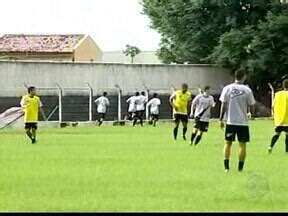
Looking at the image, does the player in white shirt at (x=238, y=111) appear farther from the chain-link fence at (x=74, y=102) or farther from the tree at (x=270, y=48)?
the tree at (x=270, y=48)

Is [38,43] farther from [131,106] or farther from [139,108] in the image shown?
[139,108]

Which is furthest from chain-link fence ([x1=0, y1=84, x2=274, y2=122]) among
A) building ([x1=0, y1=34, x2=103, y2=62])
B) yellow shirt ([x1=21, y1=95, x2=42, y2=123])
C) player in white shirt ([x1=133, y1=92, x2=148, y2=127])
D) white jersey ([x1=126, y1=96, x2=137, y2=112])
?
building ([x1=0, y1=34, x2=103, y2=62])

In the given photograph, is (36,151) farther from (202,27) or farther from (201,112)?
(202,27)

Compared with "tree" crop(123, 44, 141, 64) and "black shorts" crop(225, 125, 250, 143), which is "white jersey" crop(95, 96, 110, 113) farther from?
"tree" crop(123, 44, 141, 64)

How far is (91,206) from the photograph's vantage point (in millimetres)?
11523

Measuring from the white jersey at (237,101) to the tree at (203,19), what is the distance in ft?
118

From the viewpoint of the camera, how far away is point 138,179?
14.9m

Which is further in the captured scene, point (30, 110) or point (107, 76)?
point (107, 76)

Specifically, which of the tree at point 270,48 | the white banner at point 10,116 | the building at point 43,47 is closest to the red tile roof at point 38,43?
the building at point 43,47

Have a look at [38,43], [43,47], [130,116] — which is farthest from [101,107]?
[38,43]

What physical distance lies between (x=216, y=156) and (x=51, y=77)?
25476 millimetres

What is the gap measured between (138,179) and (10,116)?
78.9 ft

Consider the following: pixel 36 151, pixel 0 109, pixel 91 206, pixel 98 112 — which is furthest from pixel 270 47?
pixel 91 206

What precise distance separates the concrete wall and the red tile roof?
29621mm
